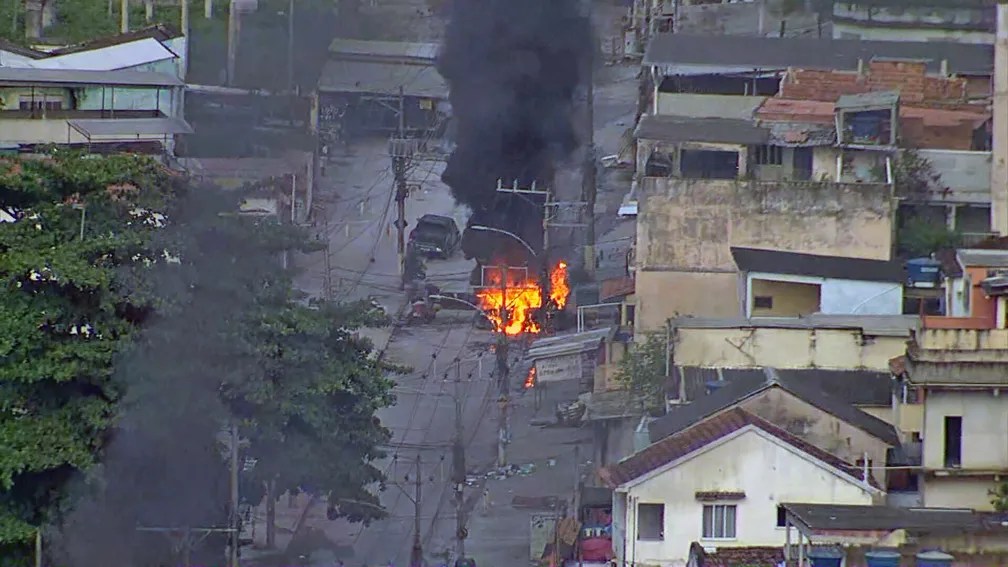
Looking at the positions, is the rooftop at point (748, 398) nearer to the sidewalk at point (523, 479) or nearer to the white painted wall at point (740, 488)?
the white painted wall at point (740, 488)

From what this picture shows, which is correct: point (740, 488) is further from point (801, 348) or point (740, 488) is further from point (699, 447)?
point (801, 348)

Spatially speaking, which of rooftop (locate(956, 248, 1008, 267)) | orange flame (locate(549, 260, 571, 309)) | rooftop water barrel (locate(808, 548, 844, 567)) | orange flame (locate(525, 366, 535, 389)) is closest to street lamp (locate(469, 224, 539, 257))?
orange flame (locate(549, 260, 571, 309))

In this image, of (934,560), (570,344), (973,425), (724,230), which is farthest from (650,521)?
(570,344)

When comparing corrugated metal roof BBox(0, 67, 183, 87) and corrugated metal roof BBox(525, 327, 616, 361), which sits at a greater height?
corrugated metal roof BBox(0, 67, 183, 87)

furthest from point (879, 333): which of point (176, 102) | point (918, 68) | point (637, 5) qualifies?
point (637, 5)

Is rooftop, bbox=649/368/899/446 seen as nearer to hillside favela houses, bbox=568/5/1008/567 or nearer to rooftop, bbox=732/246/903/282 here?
hillside favela houses, bbox=568/5/1008/567

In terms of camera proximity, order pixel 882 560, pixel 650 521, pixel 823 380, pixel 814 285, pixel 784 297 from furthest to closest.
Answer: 1. pixel 784 297
2. pixel 814 285
3. pixel 823 380
4. pixel 650 521
5. pixel 882 560

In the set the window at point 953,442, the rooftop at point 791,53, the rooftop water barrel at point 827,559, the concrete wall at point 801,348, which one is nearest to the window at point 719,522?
the window at point 953,442
